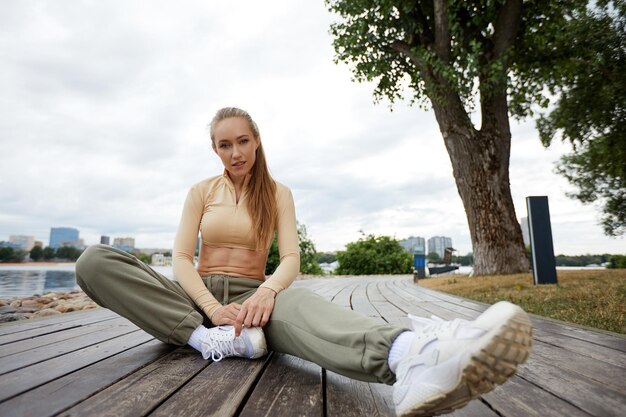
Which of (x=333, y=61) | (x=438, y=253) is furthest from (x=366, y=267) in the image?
(x=333, y=61)

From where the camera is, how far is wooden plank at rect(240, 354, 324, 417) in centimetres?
92

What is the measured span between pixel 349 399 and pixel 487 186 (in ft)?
19.9

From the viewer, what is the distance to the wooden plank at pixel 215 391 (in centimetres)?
91

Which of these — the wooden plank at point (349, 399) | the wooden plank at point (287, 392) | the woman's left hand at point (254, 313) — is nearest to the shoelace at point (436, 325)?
the wooden plank at point (349, 399)

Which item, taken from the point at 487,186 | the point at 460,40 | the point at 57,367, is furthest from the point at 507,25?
the point at 57,367

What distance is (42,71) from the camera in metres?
10.1

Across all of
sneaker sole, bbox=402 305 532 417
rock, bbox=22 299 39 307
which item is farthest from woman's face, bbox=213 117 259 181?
rock, bbox=22 299 39 307

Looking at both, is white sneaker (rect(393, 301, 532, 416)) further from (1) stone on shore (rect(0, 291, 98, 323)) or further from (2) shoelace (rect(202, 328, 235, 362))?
(1) stone on shore (rect(0, 291, 98, 323))

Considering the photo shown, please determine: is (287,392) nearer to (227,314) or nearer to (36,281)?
(227,314)

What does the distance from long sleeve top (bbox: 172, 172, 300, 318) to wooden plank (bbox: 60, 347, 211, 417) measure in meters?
0.32

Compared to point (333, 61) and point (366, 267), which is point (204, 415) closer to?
point (333, 61)

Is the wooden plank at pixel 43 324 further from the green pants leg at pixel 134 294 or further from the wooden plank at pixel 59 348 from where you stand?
the green pants leg at pixel 134 294

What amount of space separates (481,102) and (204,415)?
695cm

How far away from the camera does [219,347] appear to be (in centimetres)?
140
